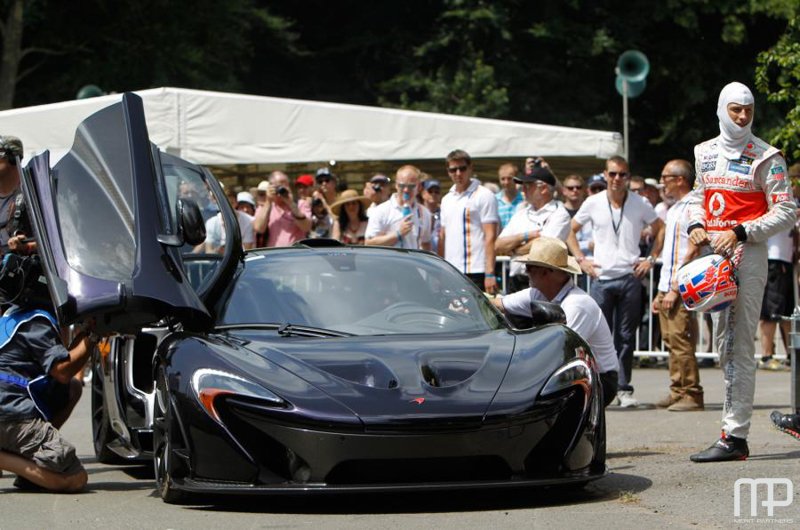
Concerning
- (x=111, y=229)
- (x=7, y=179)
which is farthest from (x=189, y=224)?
(x=7, y=179)

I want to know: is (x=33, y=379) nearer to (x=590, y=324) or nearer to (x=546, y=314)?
(x=546, y=314)

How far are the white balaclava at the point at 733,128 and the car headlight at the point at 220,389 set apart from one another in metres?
3.41

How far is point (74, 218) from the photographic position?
8.25 metres

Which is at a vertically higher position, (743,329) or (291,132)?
(291,132)

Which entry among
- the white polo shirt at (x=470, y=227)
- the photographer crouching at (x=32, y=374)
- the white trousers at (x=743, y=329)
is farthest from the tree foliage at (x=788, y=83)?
the photographer crouching at (x=32, y=374)

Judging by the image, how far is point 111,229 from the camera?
8.17 metres

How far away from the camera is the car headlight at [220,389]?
708 centimetres

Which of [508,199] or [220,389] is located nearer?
[220,389]

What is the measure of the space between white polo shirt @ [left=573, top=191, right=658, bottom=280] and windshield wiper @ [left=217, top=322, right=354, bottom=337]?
5.45m

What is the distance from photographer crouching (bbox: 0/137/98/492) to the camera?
8422 millimetres

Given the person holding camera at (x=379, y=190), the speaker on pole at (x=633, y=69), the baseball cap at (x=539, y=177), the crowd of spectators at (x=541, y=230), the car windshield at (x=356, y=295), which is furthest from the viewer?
the speaker on pole at (x=633, y=69)

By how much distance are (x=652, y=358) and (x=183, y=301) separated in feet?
34.0

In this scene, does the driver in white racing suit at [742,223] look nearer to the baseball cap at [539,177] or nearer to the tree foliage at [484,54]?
the baseball cap at [539,177]

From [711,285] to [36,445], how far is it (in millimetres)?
3880
